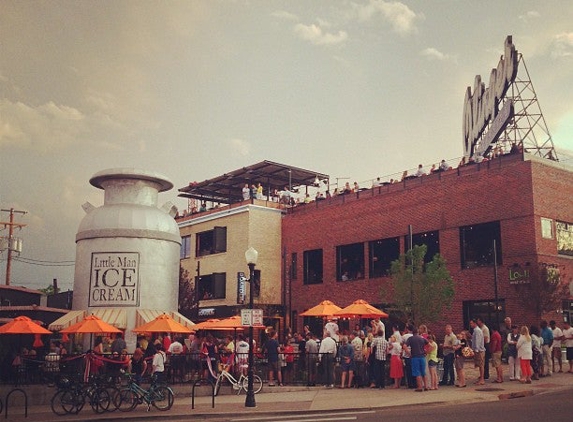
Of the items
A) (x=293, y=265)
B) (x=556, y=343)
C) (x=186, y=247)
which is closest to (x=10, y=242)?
(x=186, y=247)

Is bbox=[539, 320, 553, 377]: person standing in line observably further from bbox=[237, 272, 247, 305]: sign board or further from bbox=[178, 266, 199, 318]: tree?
bbox=[178, 266, 199, 318]: tree

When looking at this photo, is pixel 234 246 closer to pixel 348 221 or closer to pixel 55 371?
pixel 348 221

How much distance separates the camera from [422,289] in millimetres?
27906

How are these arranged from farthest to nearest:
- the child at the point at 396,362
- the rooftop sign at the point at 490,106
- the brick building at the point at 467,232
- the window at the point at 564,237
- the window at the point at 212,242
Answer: the window at the point at 212,242 < the rooftop sign at the point at 490,106 < the window at the point at 564,237 < the brick building at the point at 467,232 < the child at the point at 396,362

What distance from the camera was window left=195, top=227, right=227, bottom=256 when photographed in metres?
45.4

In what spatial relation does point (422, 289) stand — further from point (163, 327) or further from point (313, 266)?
point (313, 266)

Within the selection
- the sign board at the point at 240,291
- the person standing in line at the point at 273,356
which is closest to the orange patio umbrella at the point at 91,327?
the person standing in line at the point at 273,356

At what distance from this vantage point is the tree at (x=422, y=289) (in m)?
27.9

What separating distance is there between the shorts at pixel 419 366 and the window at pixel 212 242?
2749 cm

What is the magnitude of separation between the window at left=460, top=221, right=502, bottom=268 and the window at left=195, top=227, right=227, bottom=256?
18.6m

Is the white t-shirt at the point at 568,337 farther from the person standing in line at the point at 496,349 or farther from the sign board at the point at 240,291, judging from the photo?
the sign board at the point at 240,291

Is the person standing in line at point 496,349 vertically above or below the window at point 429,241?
below

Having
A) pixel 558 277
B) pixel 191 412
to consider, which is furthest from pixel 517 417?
pixel 558 277

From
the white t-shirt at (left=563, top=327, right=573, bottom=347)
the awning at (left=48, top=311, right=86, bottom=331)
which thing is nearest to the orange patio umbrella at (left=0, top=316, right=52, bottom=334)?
the awning at (left=48, top=311, right=86, bottom=331)
